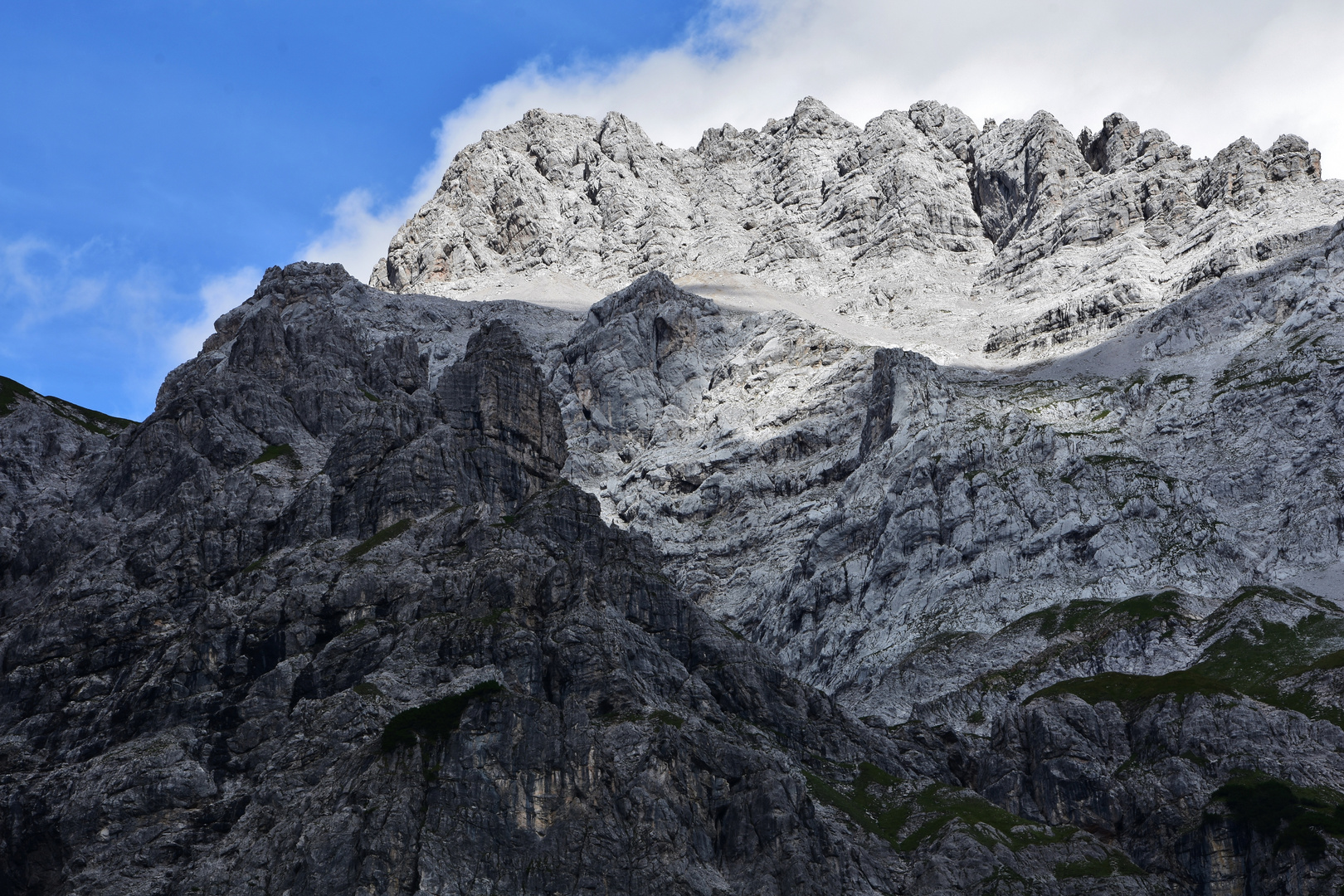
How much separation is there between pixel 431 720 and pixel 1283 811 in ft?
276

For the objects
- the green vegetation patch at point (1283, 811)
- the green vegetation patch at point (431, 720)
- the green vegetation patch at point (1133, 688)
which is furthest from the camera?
the green vegetation patch at point (1133, 688)

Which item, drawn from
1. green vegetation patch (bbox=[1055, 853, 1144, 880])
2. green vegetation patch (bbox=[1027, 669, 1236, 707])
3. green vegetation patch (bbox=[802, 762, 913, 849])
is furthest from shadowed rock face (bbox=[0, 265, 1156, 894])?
green vegetation patch (bbox=[1027, 669, 1236, 707])

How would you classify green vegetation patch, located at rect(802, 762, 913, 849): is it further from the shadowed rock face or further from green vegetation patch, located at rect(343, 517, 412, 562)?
green vegetation patch, located at rect(343, 517, 412, 562)

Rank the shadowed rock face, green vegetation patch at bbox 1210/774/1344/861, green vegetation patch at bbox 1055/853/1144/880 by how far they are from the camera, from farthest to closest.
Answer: green vegetation patch at bbox 1055/853/1144/880 < green vegetation patch at bbox 1210/774/1344/861 < the shadowed rock face

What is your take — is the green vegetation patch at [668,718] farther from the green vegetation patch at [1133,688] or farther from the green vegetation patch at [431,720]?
the green vegetation patch at [1133,688]

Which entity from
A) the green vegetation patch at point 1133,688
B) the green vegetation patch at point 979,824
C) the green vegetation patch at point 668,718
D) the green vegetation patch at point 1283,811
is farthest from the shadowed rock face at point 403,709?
the green vegetation patch at point 1133,688

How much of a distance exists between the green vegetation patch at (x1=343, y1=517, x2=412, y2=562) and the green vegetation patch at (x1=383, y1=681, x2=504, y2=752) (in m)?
38.2

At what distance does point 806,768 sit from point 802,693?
13.4 m

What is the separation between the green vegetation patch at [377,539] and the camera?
16350cm

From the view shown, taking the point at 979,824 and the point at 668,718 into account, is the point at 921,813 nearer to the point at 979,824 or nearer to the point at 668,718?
the point at 979,824

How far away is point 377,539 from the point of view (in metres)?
168

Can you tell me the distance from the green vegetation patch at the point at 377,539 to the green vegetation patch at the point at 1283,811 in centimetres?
10133

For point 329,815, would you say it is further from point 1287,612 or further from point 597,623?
point 1287,612

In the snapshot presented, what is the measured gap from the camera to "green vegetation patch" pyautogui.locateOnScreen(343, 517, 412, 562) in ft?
536
